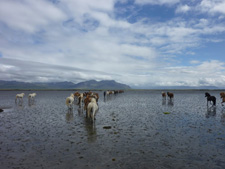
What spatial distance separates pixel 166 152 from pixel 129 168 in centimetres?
255

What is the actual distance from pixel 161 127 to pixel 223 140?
4.24 meters

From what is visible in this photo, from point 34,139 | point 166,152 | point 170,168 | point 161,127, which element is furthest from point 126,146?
point 34,139

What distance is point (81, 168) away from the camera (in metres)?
6.35

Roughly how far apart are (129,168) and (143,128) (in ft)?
20.6

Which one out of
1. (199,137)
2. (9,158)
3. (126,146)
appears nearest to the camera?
(9,158)

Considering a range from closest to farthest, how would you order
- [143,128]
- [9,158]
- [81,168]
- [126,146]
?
[81,168] < [9,158] < [126,146] < [143,128]

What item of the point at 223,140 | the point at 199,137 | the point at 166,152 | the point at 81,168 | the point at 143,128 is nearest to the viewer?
the point at 81,168

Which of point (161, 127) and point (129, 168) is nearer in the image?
point (129, 168)

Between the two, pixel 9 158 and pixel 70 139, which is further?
pixel 70 139

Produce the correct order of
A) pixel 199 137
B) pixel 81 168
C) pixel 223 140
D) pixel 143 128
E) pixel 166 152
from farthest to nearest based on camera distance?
pixel 143 128 → pixel 199 137 → pixel 223 140 → pixel 166 152 → pixel 81 168

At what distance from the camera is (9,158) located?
723 cm

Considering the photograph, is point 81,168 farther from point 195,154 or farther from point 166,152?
point 195,154

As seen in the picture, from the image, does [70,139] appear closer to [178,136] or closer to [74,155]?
[74,155]

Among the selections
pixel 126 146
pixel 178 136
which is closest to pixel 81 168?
pixel 126 146
